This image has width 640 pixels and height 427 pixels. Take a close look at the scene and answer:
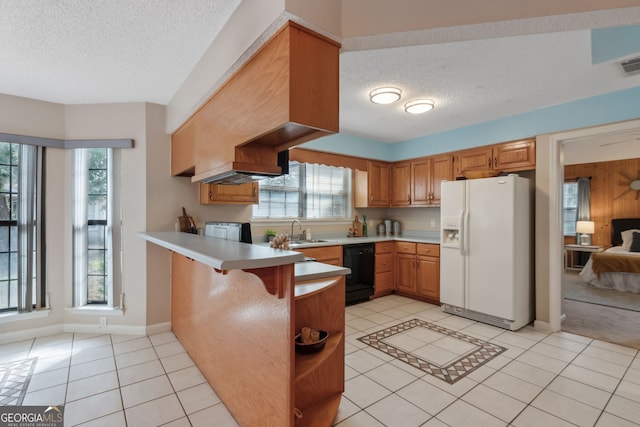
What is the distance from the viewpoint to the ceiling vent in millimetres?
2363

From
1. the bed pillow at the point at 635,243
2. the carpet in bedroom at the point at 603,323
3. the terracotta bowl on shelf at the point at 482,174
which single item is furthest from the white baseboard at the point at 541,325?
the bed pillow at the point at 635,243

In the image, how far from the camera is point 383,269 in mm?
4789

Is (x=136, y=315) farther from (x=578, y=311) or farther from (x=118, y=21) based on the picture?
(x=578, y=311)

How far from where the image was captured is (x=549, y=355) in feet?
9.34

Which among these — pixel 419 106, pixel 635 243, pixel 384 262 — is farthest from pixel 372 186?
pixel 635 243

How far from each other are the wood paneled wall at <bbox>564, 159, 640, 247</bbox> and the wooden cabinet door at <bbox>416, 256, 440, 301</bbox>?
18.3 feet

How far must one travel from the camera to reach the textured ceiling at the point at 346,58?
171cm

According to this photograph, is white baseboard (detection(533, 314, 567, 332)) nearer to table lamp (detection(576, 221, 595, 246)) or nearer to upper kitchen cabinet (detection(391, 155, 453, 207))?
upper kitchen cabinet (detection(391, 155, 453, 207))

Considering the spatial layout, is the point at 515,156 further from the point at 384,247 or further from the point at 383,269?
the point at 383,269

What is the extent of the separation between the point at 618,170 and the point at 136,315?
9705mm

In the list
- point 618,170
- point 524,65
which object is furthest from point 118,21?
point 618,170

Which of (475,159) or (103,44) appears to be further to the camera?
(475,159)

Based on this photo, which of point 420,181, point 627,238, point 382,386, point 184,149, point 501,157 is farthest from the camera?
point 627,238

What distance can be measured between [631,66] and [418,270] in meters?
3.15
